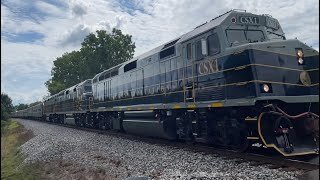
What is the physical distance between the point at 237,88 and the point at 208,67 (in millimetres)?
1565

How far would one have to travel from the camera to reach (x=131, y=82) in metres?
17.9

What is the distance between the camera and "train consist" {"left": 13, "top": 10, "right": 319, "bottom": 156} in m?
8.77

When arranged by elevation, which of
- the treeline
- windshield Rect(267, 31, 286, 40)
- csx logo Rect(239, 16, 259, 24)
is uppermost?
the treeline

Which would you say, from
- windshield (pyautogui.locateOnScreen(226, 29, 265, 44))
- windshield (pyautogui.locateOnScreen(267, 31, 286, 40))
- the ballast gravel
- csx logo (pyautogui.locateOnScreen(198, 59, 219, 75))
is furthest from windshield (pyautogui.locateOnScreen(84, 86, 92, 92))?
windshield (pyautogui.locateOnScreen(267, 31, 286, 40))

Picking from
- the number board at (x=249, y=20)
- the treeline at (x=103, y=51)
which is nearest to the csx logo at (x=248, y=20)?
the number board at (x=249, y=20)

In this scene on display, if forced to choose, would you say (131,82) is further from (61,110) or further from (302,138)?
(61,110)

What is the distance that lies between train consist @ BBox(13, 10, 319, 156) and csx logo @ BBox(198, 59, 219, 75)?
3cm

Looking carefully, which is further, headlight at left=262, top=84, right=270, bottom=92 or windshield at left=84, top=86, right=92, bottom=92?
windshield at left=84, top=86, right=92, bottom=92

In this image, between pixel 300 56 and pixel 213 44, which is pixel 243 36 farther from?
pixel 300 56

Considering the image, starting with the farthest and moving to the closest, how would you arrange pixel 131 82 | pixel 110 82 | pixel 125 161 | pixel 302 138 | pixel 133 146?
pixel 110 82 → pixel 131 82 → pixel 133 146 → pixel 125 161 → pixel 302 138

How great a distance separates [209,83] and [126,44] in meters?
54.9

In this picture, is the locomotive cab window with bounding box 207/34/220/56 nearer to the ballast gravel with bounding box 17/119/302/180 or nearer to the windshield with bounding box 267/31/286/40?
the windshield with bounding box 267/31/286/40

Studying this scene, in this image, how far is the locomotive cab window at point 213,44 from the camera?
10.4m

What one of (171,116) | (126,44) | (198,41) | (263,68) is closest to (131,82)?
(171,116)
